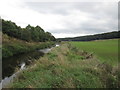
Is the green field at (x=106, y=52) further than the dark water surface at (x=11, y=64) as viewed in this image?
Yes

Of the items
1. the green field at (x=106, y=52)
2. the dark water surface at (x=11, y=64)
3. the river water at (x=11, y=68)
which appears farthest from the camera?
the green field at (x=106, y=52)

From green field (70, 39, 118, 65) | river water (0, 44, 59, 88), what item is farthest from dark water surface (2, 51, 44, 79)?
green field (70, 39, 118, 65)

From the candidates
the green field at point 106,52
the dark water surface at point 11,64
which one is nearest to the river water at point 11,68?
the dark water surface at point 11,64

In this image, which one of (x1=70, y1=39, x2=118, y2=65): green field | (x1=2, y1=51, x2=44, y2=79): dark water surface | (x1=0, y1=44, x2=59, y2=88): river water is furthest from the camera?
(x1=70, y1=39, x2=118, y2=65): green field

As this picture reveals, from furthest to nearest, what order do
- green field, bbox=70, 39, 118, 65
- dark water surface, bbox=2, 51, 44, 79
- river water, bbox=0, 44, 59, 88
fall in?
green field, bbox=70, 39, 118, 65 < dark water surface, bbox=2, 51, 44, 79 < river water, bbox=0, 44, 59, 88

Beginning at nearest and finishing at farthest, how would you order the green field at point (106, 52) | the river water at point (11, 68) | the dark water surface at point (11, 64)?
the river water at point (11, 68), the dark water surface at point (11, 64), the green field at point (106, 52)

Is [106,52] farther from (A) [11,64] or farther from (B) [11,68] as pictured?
(B) [11,68]

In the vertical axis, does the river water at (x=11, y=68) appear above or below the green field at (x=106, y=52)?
below

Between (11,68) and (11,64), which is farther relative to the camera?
(11,64)

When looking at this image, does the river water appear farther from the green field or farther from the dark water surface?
the green field

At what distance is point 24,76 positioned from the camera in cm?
1119

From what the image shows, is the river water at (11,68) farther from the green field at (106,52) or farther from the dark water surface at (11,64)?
the green field at (106,52)

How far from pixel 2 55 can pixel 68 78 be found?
18198 millimetres

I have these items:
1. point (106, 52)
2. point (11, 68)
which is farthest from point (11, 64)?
point (106, 52)
